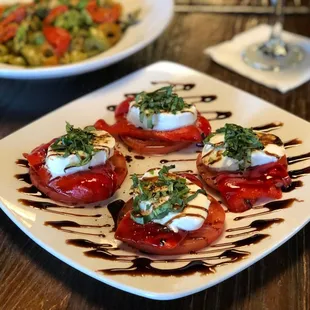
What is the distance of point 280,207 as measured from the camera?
4.05ft

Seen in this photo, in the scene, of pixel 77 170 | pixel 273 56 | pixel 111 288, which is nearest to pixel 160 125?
pixel 77 170

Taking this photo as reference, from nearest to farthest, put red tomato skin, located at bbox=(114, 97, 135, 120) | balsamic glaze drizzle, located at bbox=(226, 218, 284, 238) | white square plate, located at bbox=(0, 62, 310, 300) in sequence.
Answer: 1. white square plate, located at bbox=(0, 62, 310, 300)
2. balsamic glaze drizzle, located at bbox=(226, 218, 284, 238)
3. red tomato skin, located at bbox=(114, 97, 135, 120)

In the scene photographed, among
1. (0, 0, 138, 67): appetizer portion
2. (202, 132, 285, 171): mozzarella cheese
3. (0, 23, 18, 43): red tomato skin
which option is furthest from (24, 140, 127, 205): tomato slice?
(0, 23, 18, 43): red tomato skin

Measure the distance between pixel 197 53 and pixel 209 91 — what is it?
48 centimetres

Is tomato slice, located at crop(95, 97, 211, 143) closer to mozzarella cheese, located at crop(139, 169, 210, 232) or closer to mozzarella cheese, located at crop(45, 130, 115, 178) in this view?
mozzarella cheese, located at crop(45, 130, 115, 178)

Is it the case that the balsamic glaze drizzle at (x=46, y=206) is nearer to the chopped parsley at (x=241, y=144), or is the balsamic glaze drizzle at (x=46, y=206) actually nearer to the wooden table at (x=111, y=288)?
the wooden table at (x=111, y=288)

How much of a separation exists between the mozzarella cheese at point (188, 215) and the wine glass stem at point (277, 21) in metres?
1.10

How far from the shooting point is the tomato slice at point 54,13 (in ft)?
6.70

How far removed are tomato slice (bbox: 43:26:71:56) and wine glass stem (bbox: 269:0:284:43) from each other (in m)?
0.78

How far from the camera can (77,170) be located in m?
1.31

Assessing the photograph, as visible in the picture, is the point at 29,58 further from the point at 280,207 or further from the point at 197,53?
the point at 280,207

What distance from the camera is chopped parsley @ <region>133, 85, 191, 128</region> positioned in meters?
1.48

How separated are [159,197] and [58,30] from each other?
1.04 metres

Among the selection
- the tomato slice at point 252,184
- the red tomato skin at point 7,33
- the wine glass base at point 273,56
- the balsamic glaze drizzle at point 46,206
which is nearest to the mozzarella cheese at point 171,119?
the tomato slice at point 252,184
